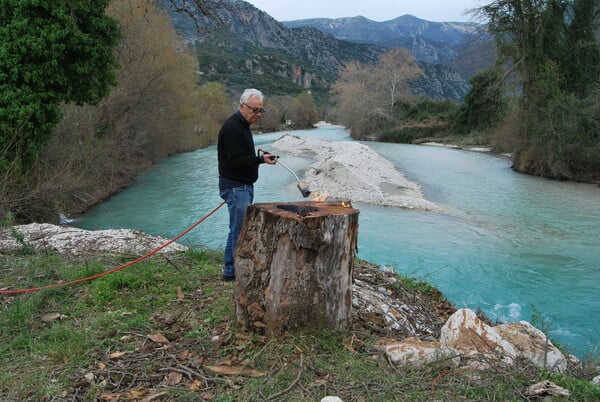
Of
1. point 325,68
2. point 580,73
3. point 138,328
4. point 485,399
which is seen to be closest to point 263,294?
point 138,328

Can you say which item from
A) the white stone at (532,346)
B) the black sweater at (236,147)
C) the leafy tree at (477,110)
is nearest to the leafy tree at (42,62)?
the black sweater at (236,147)

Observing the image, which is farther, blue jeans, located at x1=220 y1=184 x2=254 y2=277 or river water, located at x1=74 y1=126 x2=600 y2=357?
river water, located at x1=74 y1=126 x2=600 y2=357

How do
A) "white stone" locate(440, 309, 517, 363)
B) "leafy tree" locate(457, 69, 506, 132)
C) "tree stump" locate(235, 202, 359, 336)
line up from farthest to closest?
"leafy tree" locate(457, 69, 506, 132)
"tree stump" locate(235, 202, 359, 336)
"white stone" locate(440, 309, 517, 363)

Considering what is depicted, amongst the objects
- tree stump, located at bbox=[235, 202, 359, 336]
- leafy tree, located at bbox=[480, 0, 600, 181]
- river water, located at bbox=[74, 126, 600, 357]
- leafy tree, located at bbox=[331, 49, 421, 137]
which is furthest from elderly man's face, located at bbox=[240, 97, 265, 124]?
leafy tree, located at bbox=[331, 49, 421, 137]

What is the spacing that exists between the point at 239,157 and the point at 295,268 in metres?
1.47

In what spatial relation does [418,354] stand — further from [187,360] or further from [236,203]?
[236,203]

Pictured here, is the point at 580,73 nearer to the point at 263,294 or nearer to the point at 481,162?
the point at 481,162

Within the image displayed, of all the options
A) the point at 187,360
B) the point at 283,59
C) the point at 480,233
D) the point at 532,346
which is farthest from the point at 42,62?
the point at 283,59

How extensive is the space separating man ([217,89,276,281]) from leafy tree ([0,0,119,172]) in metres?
6.07

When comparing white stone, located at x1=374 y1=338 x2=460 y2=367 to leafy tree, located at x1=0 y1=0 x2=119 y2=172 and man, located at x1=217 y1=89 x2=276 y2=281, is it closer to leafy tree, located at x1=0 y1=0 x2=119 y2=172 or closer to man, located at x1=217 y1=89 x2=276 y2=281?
man, located at x1=217 y1=89 x2=276 y2=281

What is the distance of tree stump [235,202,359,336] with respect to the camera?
308 centimetres

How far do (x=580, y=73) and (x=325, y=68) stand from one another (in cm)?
12472

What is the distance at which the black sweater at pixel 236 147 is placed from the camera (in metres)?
4.11

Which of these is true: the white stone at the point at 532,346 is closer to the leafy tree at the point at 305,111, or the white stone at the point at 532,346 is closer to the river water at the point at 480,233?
the river water at the point at 480,233
